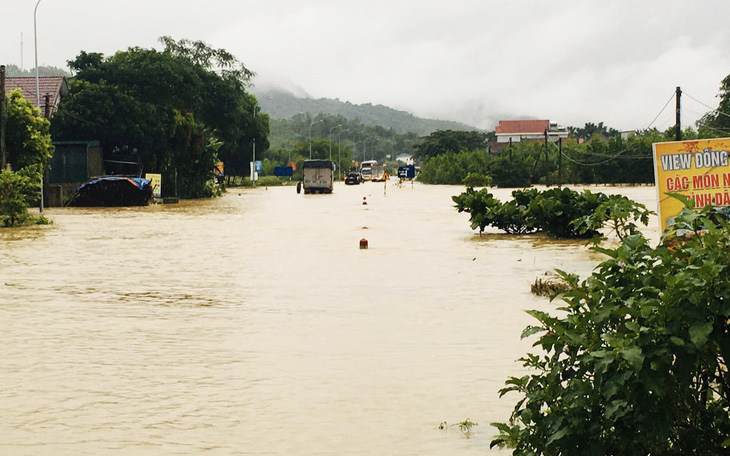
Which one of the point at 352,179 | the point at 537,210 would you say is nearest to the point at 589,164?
the point at 352,179

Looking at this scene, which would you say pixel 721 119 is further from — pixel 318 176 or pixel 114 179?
pixel 114 179

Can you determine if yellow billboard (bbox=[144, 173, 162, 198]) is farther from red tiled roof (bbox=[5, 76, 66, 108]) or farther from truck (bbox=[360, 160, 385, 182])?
truck (bbox=[360, 160, 385, 182])

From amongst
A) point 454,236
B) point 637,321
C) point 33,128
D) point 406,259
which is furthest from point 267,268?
point 33,128

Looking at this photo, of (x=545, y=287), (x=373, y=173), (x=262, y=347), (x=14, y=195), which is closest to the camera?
(x=262, y=347)

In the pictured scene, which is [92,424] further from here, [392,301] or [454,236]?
[454,236]

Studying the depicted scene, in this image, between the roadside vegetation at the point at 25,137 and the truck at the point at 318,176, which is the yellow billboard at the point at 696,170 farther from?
the truck at the point at 318,176

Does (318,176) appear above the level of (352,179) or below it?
below

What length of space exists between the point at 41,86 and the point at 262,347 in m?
48.5

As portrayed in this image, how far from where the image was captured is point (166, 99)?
52.8 metres

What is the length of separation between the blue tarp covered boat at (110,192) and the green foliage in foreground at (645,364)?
139ft

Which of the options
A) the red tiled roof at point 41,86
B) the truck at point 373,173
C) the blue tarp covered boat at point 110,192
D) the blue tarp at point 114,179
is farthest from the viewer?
the truck at point 373,173

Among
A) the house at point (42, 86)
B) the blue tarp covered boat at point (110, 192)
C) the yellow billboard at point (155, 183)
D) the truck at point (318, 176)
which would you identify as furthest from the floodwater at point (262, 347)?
the truck at point (318, 176)

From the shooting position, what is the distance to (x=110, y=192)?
1779 inches

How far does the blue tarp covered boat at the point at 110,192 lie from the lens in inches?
1767
